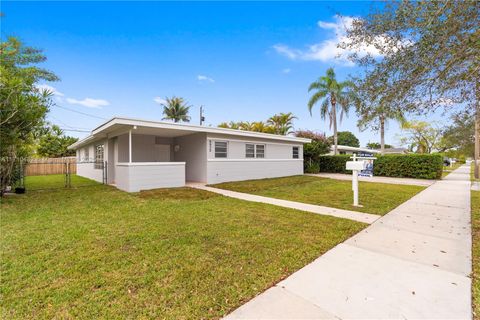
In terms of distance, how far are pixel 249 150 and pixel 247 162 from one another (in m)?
0.77

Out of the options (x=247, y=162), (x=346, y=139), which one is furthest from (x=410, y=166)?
(x=346, y=139)

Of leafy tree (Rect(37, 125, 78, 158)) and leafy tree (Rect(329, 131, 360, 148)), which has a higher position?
leafy tree (Rect(329, 131, 360, 148))

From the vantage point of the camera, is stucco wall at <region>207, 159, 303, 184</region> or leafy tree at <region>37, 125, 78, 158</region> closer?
stucco wall at <region>207, 159, 303, 184</region>

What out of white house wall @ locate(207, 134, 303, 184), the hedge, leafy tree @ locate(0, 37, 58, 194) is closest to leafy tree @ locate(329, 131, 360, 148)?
the hedge

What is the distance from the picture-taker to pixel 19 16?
9602mm

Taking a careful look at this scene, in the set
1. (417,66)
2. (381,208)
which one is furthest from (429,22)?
(381,208)

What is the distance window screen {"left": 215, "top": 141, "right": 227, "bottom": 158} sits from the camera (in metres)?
12.0

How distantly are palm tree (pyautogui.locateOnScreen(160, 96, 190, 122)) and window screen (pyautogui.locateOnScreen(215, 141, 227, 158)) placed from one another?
76.7 feet

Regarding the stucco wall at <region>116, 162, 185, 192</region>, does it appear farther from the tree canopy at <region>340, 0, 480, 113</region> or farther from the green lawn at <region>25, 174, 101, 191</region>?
the tree canopy at <region>340, 0, 480, 113</region>

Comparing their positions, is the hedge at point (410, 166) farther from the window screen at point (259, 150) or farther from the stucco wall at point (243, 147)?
the window screen at point (259, 150)

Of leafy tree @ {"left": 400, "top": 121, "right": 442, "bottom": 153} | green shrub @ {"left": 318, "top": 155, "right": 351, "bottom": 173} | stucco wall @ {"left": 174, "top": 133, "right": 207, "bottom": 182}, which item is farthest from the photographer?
leafy tree @ {"left": 400, "top": 121, "right": 442, "bottom": 153}

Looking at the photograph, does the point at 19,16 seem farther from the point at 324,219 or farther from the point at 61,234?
the point at 324,219

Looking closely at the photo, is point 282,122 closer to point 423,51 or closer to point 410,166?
point 410,166

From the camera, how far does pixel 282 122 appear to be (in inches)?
1054
